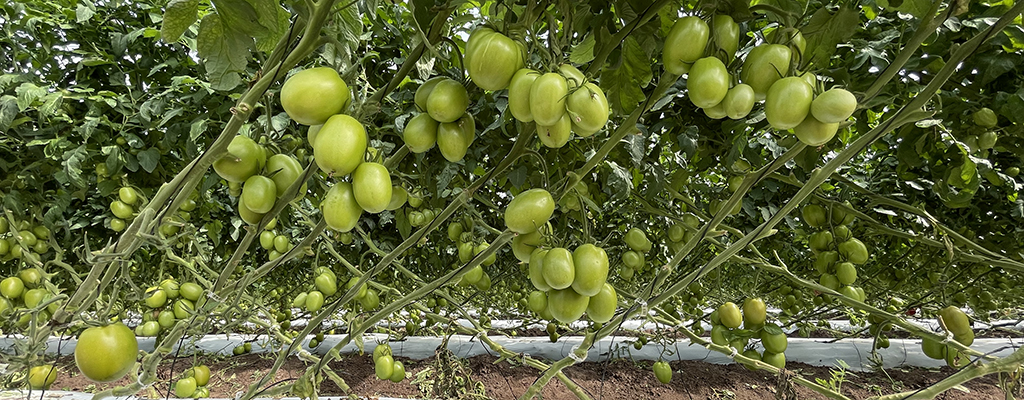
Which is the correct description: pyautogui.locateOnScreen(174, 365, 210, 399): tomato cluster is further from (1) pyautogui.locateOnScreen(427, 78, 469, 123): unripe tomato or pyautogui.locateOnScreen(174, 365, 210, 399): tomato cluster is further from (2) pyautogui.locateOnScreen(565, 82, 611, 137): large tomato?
(2) pyautogui.locateOnScreen(565, 82, 611, 137): large tomato

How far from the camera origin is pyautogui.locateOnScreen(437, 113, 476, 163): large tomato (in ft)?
2.14

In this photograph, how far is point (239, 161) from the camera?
0.71 meters

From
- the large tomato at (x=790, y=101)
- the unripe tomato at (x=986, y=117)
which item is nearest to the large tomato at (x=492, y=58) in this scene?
the large tomato at (x=790, y=101)

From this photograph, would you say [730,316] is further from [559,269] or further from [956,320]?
[559,269]

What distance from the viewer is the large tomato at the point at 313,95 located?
0.57m

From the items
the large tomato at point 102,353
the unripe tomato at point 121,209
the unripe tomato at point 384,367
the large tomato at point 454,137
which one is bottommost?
the unripe tomato at point 384,367

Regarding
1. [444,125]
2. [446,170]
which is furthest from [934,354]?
[444,125]

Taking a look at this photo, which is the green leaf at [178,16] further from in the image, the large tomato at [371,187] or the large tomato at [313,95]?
the large tomato at [371,187]

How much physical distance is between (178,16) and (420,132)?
36 cm

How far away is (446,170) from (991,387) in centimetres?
494

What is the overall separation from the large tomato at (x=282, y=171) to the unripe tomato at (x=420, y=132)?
0.78 ft

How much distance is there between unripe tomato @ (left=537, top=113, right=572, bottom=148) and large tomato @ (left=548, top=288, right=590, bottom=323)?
0.33m

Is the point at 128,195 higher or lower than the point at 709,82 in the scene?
lower

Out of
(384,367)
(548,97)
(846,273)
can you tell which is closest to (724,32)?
(548,97)
